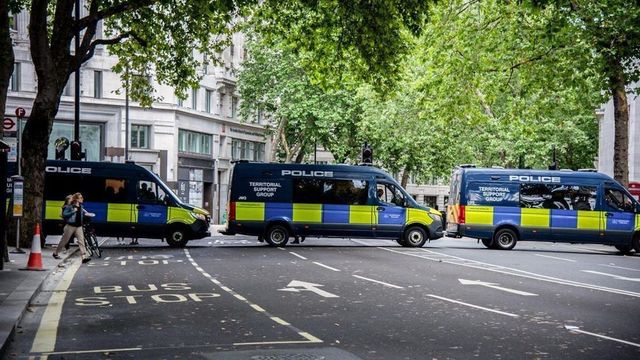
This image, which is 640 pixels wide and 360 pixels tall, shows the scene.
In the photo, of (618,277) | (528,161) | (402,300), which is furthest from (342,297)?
(528,161)

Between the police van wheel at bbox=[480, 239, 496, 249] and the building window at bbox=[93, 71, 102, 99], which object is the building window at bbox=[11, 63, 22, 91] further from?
the police van wheel at bbox=[480, 239, 496, 249]

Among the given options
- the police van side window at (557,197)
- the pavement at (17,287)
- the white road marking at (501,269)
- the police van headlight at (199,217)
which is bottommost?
the white road marking at (501,269)

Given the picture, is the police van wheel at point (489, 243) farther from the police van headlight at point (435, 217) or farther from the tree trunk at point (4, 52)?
the tree trunk at point (4, 52)

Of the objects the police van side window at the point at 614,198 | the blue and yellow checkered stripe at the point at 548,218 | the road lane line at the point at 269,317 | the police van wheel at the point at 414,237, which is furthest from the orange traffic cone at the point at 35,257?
the police van side window at the point at 614,198

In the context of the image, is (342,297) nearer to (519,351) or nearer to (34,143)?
(519,351)

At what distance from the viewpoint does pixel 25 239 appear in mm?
24750

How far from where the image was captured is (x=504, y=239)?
106 ft

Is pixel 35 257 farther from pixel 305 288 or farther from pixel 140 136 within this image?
pixel 140 136

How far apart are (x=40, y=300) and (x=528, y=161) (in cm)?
4362

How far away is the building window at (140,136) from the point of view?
54.2m

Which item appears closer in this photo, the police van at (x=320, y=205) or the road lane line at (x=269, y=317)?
the road lane line at (x=269, y=317)

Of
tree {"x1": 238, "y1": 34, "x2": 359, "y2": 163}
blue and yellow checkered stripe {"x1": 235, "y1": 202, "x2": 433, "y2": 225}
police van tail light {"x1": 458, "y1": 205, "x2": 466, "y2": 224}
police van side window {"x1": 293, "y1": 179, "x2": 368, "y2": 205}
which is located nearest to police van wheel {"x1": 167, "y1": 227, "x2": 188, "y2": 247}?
blue and yellow checkered stripe {"x1": 235, "y1": 202, "x2": 433, "y2": 225}

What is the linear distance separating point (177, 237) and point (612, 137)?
2706cm

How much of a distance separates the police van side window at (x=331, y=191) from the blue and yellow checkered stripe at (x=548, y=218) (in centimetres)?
381
